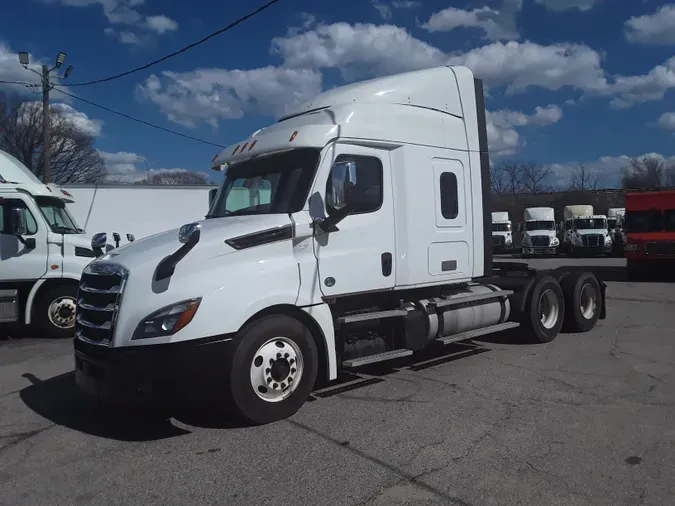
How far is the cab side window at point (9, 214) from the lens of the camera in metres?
10.4

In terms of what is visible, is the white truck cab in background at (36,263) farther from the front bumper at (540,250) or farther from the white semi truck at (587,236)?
the white semi truck at (587,236)

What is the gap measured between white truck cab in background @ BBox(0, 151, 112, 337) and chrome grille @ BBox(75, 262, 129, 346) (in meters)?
5.30

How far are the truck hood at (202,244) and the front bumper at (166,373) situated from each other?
0.72 m

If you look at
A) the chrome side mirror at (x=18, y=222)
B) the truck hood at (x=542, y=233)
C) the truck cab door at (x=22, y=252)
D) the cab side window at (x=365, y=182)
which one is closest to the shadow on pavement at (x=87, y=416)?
the cab side window at (x=365, y=182)

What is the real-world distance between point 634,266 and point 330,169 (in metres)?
16.6

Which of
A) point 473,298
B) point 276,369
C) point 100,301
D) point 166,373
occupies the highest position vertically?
point 100,301

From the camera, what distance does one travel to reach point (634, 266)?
63.7 ft

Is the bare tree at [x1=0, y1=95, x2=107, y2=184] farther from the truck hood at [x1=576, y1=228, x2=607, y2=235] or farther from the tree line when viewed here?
the truck hood at [x1=576, y1=228, x2=607, y2=235]

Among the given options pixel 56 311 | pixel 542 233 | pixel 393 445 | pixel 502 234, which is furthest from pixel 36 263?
pixel 502 234

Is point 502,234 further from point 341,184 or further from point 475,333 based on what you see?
point 341,184

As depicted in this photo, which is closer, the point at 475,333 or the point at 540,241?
the point at 475,333

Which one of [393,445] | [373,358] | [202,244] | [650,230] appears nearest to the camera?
[393,445]

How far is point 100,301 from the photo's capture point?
5.37 m

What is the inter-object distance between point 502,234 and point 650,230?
19516 millimetres
